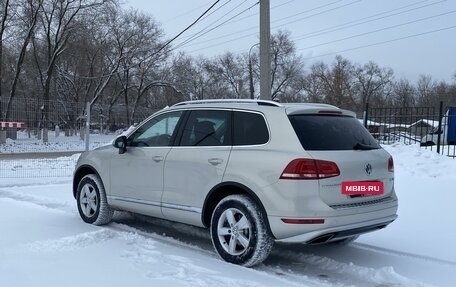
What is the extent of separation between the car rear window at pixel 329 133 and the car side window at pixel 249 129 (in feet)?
1.12

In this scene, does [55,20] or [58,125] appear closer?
[58,125]

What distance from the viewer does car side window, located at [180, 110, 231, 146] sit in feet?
19.0

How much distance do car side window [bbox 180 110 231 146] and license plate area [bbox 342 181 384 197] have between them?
1.38 m

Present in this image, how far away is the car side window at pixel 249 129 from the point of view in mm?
5398

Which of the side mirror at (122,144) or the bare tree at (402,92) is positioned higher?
the bare tree at (402,92)

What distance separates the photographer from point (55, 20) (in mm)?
38312

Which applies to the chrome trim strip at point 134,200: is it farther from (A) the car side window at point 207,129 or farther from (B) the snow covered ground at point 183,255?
(A) the car side window at point 207,129

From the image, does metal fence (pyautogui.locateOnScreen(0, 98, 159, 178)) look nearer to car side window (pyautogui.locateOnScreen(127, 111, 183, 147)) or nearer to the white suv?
car side window (pyautogui.locateOnScreen(127, 111, 183, 147))

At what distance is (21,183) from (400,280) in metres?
8.63

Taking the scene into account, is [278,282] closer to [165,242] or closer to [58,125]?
[165,242]

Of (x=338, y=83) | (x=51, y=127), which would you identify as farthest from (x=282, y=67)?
(x=51, y=127)

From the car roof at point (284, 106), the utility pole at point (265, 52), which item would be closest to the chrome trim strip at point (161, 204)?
the car roof at point (284, 106)

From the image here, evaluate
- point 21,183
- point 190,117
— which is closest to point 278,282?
point 190,117

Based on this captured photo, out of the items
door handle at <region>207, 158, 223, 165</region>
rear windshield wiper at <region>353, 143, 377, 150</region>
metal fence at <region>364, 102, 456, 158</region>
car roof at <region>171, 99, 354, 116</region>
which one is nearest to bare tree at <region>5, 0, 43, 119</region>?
metal fence at <region>364, 102, 456, 158</region>
